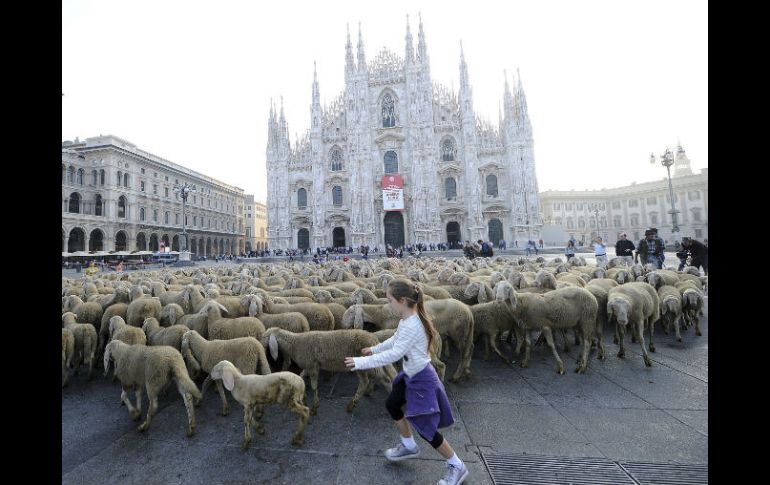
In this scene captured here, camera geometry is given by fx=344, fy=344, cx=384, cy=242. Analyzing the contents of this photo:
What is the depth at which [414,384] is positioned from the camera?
→ 2.59 m

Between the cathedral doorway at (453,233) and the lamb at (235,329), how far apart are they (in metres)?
34.8

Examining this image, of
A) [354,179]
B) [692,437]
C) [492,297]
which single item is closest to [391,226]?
[354,179]

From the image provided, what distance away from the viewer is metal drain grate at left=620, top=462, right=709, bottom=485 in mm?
2471

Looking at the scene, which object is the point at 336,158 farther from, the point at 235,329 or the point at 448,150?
the point at 235,329

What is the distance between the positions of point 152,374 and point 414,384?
2.67 m

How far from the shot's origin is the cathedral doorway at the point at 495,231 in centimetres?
3744

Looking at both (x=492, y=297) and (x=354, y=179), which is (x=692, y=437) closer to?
(x=492, y=297)

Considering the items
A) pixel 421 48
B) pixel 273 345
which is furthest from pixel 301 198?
pixel 273 345

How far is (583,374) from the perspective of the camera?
4418 mm

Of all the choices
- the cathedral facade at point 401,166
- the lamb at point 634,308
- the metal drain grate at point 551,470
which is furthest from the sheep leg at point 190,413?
the cathedral facade at point 401,166

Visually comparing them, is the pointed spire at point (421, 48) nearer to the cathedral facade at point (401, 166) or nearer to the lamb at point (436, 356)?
the cathedral facade at point (401, 166)

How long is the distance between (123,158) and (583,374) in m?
52.1
